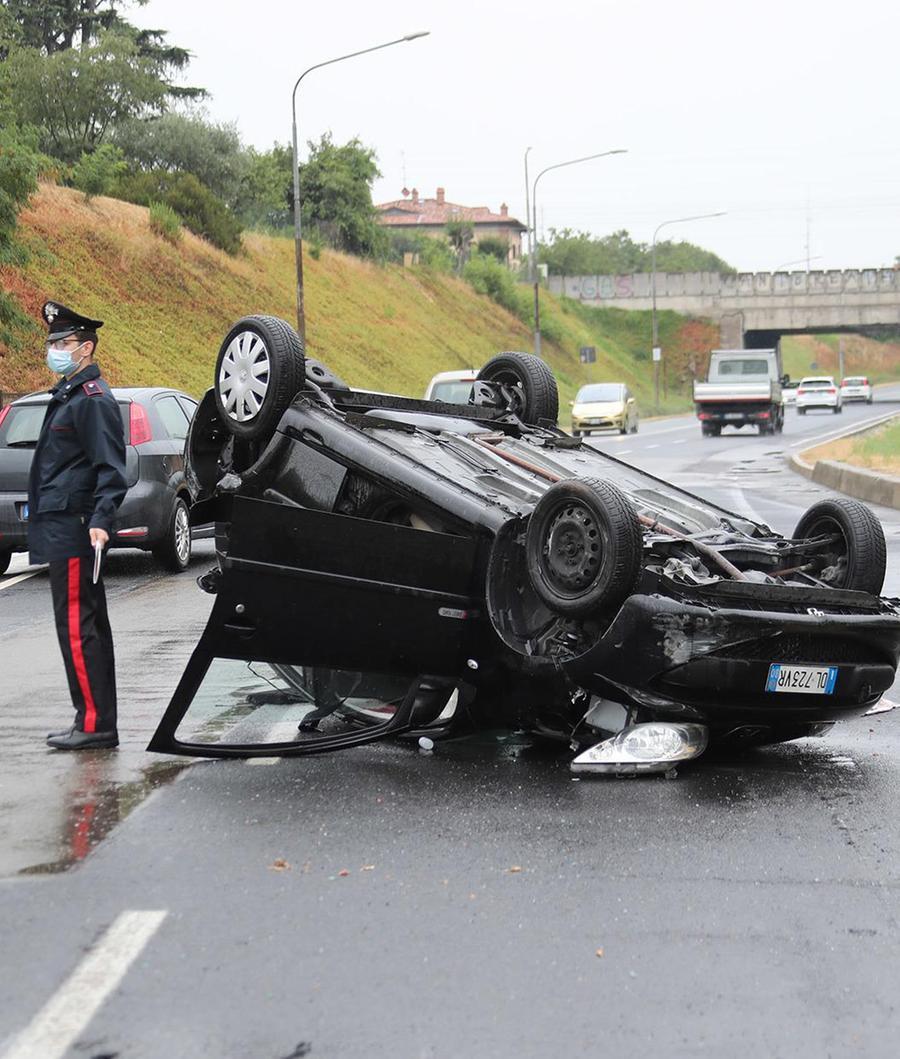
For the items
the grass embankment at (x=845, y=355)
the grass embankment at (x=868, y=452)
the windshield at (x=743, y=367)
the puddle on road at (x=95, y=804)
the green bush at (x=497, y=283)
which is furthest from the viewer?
the grass embankment at (x=845, y=355)

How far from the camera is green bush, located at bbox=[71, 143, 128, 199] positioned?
1966 inches

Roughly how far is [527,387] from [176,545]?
253 inches

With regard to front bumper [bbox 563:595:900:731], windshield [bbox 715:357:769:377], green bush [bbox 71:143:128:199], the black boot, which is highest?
green bush [bbox 71:143:128:199]

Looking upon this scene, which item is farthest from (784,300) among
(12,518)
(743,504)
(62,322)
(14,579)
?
(62,322)

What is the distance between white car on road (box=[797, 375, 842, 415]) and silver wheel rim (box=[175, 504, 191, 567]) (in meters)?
57.1

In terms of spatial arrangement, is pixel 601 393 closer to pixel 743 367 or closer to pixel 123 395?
pixel 743 367

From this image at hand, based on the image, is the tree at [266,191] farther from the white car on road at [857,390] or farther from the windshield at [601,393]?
the white car on road at [857,390]

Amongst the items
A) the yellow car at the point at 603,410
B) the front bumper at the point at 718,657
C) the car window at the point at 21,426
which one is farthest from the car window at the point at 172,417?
the yellow car at the point at 603,410

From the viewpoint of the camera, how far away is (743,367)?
4700 centimetres

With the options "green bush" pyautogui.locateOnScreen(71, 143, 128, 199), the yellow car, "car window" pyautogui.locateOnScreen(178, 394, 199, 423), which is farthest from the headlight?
"green bush" pyautogui.locateOnScreen(71, 143, 128, 199)

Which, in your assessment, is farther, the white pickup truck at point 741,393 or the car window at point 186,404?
the white pickup truck at point 741,393

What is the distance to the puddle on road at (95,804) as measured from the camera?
16.9 feet

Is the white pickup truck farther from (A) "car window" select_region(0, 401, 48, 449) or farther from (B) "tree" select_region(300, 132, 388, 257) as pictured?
(A) "car window" select_region(0, 401, 48, 449)

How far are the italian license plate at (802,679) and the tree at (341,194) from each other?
6415 centimetres
